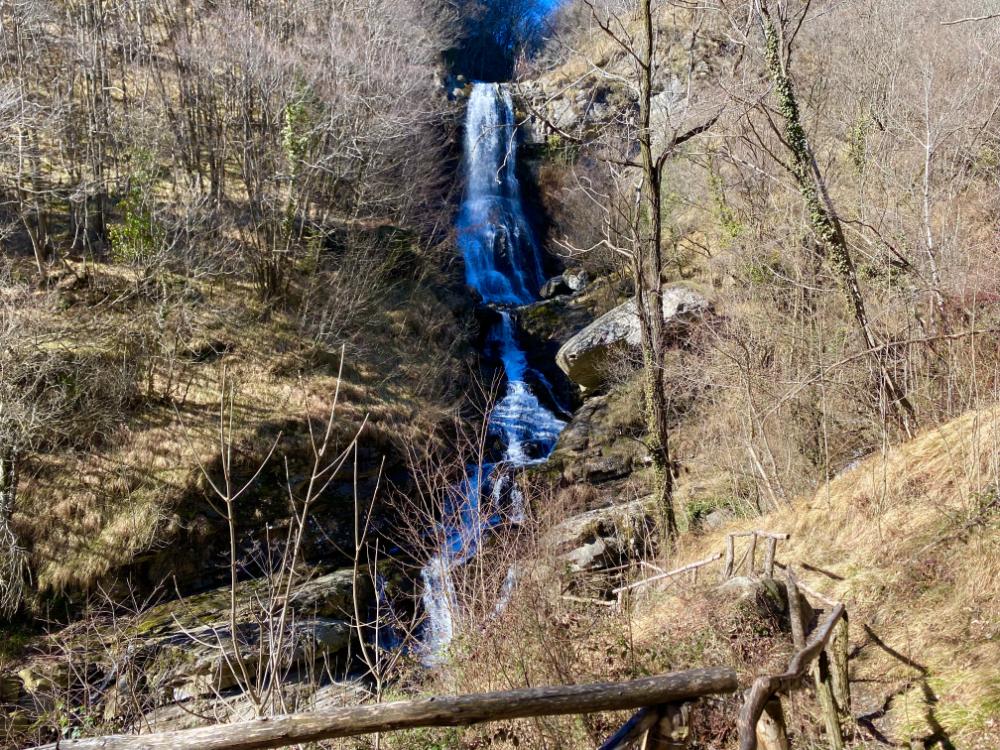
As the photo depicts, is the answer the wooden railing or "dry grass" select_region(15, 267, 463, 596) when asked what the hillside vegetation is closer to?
"dry grass" select_region(15, 267, 463, 596)

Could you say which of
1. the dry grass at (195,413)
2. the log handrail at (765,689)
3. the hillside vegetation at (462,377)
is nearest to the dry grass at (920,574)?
the hillside vegetation at (462,377)

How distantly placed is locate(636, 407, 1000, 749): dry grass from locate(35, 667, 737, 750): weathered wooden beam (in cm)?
223

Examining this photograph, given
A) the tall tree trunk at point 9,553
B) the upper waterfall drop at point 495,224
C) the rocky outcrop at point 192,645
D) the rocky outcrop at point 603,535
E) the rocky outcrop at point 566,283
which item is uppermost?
the upper waterfall drop at point 495,224

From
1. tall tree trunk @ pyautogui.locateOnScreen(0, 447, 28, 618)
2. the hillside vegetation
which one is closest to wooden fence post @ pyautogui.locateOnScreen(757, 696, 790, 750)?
the hillside vegetation

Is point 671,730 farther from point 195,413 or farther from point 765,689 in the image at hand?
point 195,413

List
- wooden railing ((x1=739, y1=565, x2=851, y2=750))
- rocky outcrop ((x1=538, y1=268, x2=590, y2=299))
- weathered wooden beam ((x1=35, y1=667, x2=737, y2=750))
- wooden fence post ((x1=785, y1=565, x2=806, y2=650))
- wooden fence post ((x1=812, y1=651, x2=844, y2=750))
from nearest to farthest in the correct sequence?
1. weathered wooden beam ((x1=35, y1=667, x2=737, y2=750))
2. wooden railing ((x1=739, y1=565, x2=851, y2=750))
3. wooden fence post ((x1=812, y1=651, x2=844, y2=750))
4. wooden fence post ((x1=785, y1=565, x2=806, y2=650))
5. rocky outcrop ((x1=538, y1=268, x2=590, y2=299))

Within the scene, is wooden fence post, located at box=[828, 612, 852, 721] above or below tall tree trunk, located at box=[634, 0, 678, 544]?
below

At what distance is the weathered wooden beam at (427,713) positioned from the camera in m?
2.05

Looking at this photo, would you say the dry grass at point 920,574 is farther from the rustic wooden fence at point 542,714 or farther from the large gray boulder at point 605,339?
the large gray boulder at point 605,339

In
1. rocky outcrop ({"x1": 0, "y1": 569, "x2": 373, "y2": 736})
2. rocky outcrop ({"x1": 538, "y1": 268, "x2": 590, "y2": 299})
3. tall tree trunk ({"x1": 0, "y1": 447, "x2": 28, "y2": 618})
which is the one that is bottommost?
rocky outcrop ({"x1": 0, "y1": 569, "x2": 373, "y2": 736})

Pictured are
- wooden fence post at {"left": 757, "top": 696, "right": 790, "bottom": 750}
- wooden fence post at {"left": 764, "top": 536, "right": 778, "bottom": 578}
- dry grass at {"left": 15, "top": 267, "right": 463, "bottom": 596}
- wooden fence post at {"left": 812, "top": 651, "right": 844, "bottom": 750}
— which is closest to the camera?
wooden fence post at {"left": 757, "top": 696, "right": 790, "bottom": 750}

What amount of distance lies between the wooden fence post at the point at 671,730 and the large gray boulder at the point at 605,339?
1302 cm

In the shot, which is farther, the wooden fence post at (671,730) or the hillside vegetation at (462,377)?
the hillside vegetation at (462,377)

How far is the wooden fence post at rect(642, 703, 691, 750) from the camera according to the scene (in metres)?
2.43
